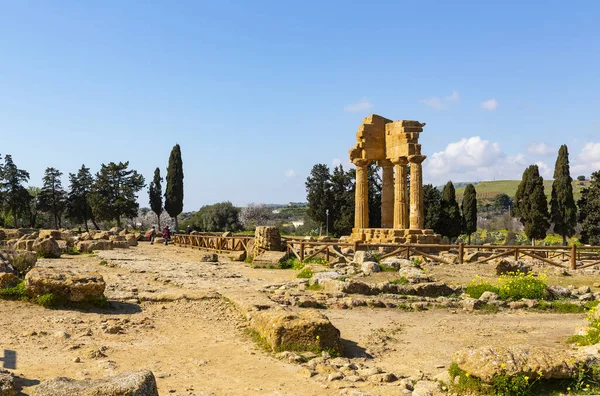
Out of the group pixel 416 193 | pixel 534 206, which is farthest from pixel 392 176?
pixel 534 206

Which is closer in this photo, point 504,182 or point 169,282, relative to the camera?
point 169,282

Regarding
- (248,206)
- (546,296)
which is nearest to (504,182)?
(248,206)

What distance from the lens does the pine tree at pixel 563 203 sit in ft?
145

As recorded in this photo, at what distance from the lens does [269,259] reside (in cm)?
1962

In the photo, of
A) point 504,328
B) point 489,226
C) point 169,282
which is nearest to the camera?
point 504,328

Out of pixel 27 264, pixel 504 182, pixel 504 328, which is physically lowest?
pixel 504 328

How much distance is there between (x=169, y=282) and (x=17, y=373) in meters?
8.61

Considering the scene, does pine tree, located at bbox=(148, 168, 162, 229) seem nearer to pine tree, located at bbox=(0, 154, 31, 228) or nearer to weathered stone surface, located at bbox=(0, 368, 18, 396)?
pine tree, located at bbox=(0, 154, 31, 228)

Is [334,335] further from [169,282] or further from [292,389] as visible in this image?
[169,282]

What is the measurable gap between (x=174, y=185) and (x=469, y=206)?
33712 millimetres

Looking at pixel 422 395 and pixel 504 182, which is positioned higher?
pixel 504 182

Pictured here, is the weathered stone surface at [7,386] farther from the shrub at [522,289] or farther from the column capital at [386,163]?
the column capital at [386,163]

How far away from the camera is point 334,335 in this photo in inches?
299

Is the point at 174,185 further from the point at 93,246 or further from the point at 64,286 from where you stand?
the point at 64,286
